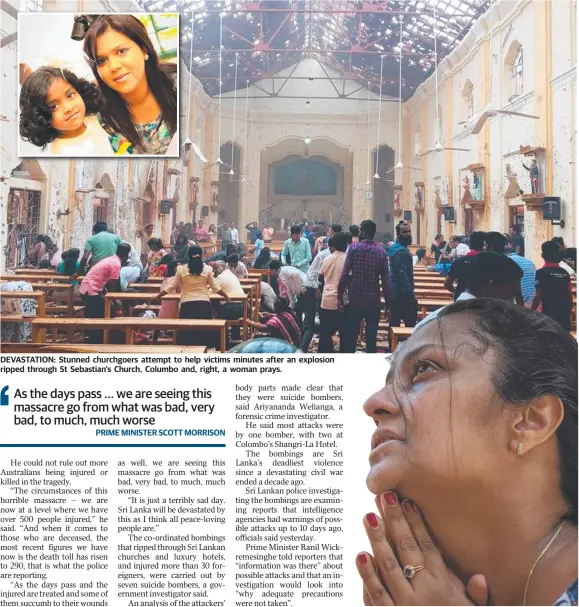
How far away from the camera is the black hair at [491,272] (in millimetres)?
2156

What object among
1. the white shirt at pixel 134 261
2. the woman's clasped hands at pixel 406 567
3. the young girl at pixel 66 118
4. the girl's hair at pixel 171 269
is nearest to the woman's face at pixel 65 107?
the young girl at pixel 66 118

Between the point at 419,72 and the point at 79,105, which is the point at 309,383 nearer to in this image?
the point at 79,105

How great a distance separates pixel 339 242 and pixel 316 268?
14 cm

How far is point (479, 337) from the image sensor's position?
139 cm

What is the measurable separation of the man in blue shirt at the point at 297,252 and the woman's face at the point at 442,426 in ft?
4.92

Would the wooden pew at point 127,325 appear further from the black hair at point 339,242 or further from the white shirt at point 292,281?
the black hair at point 339,242

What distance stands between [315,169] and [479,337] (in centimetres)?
382

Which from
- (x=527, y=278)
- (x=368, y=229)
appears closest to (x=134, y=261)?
(x=368, y=229)

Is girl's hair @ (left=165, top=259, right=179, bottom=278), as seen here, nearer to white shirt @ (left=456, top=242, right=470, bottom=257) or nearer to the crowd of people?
the crowd of people

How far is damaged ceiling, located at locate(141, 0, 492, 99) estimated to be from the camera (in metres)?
2.43

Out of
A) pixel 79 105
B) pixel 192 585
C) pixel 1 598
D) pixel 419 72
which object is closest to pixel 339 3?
pixel 419 72

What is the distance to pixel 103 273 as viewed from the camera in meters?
2.63

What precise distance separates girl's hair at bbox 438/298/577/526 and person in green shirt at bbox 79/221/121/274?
5.32 ft

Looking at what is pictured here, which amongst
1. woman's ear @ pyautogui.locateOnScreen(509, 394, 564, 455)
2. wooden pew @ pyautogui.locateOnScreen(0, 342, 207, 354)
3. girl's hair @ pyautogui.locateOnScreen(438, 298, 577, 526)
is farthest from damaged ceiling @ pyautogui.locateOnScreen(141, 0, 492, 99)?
woman's ear @ pyautogui.locateOnScreen(509, 394, 564, 455)
